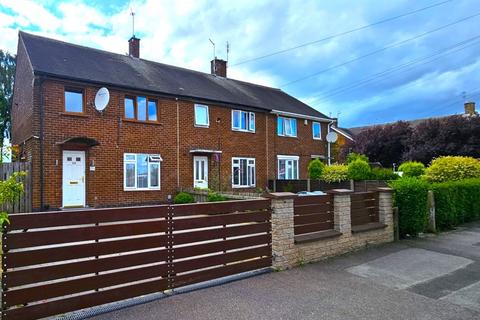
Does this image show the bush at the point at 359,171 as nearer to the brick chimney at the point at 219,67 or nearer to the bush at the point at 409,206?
the bush at the point at 409,206

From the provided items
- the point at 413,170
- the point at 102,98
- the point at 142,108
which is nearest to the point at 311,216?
the point at 102,98

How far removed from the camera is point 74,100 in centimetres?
1389

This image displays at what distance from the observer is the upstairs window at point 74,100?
44.9 feet

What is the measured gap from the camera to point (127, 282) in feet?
14.3

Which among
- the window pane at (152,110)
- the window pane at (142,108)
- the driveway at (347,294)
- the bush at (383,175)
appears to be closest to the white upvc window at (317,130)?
the bush at (383,175)

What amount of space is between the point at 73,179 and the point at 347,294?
1199 cm

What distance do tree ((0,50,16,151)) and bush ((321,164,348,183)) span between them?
24.9 metres

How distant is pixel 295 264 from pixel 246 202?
1.49 m

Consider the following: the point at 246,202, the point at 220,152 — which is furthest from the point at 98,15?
the point at 246,202

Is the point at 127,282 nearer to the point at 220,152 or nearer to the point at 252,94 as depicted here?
the point at 220,152

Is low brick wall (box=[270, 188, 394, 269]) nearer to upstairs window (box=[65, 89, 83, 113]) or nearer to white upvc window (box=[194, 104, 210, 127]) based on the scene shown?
upstairs window (box=[65, 89, 83, 113])

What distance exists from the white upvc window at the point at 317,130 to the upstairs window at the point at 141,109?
12426 mm

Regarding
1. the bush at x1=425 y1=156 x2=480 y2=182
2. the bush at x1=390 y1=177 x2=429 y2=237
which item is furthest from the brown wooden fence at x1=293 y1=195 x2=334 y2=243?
the bush at x1=425 y1=156 x2=480 y2=182

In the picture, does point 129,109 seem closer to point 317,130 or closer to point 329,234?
point 329,234
